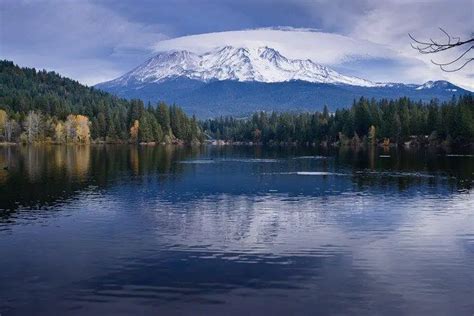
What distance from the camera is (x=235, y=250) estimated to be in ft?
99.0

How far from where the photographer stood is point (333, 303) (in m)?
21.5

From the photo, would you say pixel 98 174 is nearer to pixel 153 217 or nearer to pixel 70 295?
pixel 153 217

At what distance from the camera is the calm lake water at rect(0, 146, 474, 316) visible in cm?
2167

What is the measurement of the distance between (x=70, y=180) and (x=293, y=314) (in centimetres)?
5048

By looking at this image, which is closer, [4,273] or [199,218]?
[4,273]

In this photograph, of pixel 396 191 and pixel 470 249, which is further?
pixel 396 191

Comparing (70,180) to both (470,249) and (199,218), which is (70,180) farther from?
(470,249)

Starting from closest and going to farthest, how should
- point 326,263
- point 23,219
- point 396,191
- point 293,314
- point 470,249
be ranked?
point 293,314 → point 326,263 → point 470,249 → point 23,219 → point 396,191

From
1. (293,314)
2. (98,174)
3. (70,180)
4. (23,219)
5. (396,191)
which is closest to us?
(293,314)

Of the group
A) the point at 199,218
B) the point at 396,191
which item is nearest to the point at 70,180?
the point at 199,218

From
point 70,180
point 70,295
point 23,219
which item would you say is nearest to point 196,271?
point 70,295

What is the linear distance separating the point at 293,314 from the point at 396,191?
3978 cm

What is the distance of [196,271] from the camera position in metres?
25.8

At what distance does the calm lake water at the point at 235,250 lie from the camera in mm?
21672
